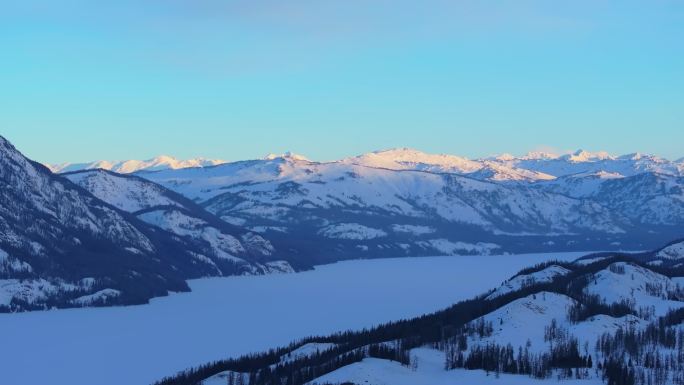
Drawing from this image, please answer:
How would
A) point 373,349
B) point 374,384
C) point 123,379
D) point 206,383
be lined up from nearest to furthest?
point 374,384, point 206,383, point 373,349, point 123,379

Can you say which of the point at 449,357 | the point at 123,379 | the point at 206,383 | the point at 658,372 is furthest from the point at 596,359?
the point at 123,379

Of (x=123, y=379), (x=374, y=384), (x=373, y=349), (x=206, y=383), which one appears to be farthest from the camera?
(x=123, y=379)

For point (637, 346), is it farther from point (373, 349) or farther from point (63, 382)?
point (63, 382)

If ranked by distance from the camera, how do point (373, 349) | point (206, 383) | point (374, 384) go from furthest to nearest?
point (373, 349)
point (206, 383)
point (374, 384)

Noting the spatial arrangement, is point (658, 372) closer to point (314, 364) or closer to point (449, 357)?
point (449, 357)

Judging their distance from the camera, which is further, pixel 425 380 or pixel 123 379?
pixel 123 379

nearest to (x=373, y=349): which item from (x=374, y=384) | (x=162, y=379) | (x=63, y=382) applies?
(x=374, y=384)

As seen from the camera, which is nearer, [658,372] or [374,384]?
[374,384]

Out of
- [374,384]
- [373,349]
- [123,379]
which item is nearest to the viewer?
[374,384]
